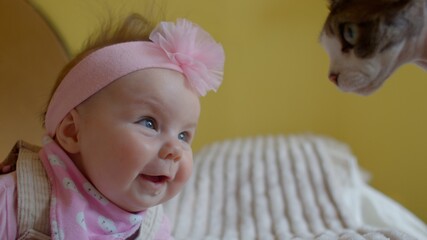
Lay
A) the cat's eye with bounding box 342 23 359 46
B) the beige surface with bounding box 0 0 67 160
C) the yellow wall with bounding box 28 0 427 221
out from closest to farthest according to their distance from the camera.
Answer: the cat's eye with bounding box 342 23 359 46 → the beige surface with bounding box 0 0 67 160 → the yellow wall with bounding box 28 0 427 221

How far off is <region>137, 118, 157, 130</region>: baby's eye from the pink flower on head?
0.07m

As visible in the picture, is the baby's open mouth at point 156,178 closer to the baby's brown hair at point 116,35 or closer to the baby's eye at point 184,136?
the baby's eye at point 184,136

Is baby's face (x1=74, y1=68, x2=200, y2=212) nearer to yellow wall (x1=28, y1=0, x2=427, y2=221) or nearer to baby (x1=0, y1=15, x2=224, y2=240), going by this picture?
baby (x1=0, y1=15, x2=224, y2=240)

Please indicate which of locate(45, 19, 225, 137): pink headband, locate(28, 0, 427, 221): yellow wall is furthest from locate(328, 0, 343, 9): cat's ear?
locate(28, 0, 427, 221): yellow wall

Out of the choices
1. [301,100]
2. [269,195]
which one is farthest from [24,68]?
[301,100]

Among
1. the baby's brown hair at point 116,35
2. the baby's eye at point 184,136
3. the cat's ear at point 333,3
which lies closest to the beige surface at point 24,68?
the baby's brown hair at point 116,35

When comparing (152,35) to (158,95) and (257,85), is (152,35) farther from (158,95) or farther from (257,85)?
(257,85)

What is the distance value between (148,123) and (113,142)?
5 cm

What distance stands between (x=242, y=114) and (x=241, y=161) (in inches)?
15.0

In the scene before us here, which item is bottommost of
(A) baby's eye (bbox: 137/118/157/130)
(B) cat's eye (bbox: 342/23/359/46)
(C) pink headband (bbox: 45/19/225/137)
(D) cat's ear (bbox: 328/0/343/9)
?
(A) baby's eye (bbox: 137/118/157/130)

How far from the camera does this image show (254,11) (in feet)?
5.40

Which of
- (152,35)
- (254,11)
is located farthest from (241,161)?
(152,35)

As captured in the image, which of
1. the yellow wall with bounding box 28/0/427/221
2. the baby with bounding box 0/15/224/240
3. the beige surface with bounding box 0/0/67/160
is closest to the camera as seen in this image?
the baby with bounding box 0/15/224/240

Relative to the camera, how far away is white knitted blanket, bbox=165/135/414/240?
38.0 inches
